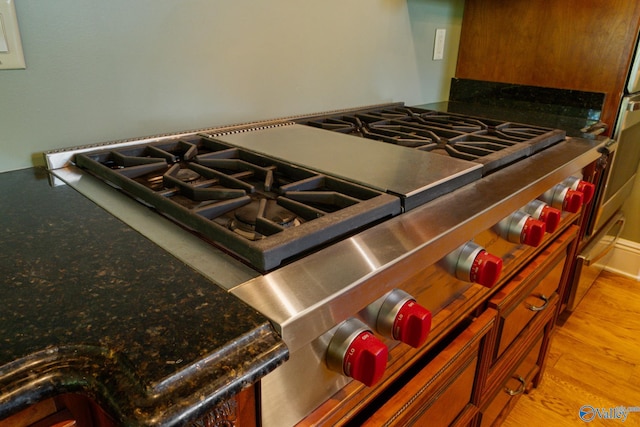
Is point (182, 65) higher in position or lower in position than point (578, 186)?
higher

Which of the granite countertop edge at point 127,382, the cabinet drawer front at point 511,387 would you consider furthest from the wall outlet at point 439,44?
the granite countertop edge at point 127,382

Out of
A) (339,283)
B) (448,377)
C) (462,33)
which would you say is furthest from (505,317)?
(462,33)

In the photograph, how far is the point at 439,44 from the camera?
1635mm

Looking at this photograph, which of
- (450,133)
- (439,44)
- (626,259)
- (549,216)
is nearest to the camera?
(549,216)

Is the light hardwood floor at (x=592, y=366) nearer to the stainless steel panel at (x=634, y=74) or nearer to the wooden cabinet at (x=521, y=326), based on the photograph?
the wooden cabinet at (x=521, y=326)

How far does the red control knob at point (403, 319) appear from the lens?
0.54 metres

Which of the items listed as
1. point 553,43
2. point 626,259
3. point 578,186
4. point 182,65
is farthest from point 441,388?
point 626,259

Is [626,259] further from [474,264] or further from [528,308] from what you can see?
[474,264]

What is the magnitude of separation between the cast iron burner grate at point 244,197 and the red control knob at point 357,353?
11 centimetres

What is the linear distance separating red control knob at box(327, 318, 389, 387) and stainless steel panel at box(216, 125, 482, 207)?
0.80 ft

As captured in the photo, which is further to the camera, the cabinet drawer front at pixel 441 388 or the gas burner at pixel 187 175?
the gas burner at pixel 187 175

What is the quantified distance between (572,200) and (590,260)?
0.82m

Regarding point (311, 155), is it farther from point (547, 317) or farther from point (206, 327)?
point (547, 317)

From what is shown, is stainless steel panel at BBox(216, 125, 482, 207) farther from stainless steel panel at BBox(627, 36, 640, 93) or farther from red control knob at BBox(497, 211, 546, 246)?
stainless steel panel at BBox(627, 36, 640, 93)
